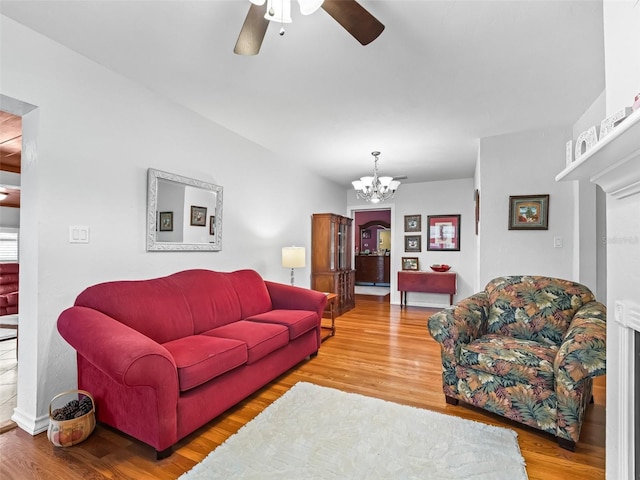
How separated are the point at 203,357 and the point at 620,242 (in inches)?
83.9

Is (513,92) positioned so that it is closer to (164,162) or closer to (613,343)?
(613,343)

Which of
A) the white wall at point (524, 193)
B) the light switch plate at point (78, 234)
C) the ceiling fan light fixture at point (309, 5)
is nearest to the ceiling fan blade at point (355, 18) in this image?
the ceiling fan light fixture at point (309, 5)

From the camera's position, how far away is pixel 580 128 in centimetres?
311

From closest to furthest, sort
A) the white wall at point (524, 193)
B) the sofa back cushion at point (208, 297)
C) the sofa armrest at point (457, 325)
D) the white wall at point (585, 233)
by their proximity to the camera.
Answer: the sofa armrest at point (457, 325), the sofa back cushion at point (208, 297), the white wall at point (585, 233), the white wall at point (524, 193)

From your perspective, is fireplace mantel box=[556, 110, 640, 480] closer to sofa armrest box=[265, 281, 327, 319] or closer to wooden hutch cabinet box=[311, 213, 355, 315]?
sofa armrest box=[265, 281, 327, 319]

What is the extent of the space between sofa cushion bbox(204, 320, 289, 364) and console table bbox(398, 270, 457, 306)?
12.0 ft

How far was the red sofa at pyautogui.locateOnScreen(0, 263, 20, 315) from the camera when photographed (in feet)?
15.0

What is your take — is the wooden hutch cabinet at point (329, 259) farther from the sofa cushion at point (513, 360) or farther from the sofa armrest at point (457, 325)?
the sofa cushion at point (513, 360)

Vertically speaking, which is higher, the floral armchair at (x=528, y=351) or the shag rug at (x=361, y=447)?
the floral armchair at (x=528, y=351)

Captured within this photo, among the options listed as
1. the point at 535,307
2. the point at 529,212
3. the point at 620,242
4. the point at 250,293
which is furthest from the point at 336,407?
the point at 529,212

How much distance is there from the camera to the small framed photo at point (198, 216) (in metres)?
3.00

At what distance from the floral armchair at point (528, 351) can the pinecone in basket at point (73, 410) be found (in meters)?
2.23

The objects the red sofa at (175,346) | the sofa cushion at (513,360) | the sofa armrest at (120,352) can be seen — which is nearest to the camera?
the sofa armrest at (120,352)

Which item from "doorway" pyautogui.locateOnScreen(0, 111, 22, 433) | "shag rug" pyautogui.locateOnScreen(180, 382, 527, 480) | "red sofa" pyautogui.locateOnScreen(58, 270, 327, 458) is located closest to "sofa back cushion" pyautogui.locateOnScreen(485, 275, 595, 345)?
"shag rug" pyautogui.locateOnScreen(180, 382, 527, 480)
